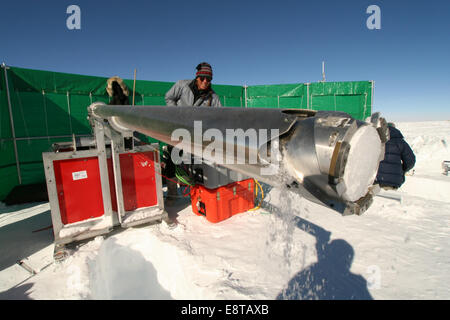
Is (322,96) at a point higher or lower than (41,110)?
higher

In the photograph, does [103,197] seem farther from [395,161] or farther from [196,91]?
[395,161]

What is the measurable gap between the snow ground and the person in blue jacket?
770 millimetres

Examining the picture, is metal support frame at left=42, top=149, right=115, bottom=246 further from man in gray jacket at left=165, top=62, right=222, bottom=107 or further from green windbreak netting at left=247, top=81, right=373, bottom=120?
green windbreak netting at left=247, top=81, right=373, bottom=120

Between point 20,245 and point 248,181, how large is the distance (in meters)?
3.14

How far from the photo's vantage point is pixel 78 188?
266 centimetres

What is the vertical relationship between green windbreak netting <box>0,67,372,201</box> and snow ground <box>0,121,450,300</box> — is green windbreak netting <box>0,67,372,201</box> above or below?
above

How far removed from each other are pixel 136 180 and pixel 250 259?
181 cm

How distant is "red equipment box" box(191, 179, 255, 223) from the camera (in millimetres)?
3184

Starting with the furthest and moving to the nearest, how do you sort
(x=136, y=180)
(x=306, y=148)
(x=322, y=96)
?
(x=322, y=96) < (x=136, y=180) < (x=306, y=148)

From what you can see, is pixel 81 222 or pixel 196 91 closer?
pixel 81 222

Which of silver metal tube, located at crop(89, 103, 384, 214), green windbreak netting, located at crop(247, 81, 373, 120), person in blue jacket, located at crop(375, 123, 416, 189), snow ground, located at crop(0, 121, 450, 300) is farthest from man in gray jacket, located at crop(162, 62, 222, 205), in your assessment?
green windbreak netting, located at crop(247, 81, 373, 120)

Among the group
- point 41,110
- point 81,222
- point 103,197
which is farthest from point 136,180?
point 41,110

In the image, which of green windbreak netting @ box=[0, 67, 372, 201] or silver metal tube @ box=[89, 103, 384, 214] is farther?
green windbreak netting @ box=[0, 67, 372, 201]
